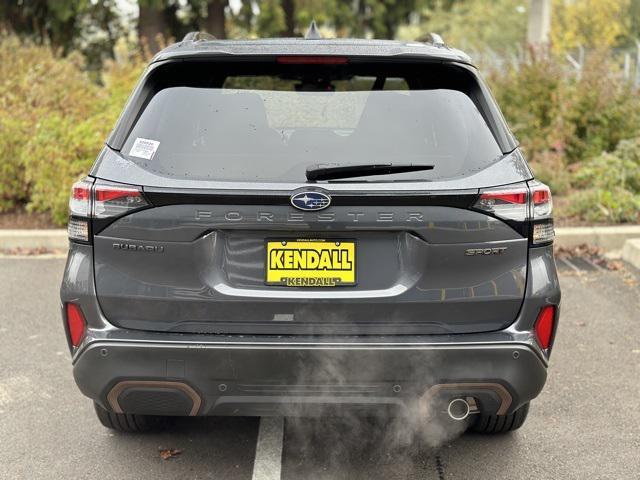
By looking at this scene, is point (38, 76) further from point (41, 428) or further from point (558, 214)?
point (41, 428)

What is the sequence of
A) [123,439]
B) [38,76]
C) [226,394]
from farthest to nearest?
[38,76] < [123,439] < [226,394]

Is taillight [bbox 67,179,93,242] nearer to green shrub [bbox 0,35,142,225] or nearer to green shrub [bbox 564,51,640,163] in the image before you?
green shrub [bbox 0,35,142,225]

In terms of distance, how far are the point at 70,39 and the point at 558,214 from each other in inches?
610

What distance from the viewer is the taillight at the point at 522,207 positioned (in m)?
3.26

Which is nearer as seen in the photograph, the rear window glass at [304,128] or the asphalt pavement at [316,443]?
the rear window glass at [304,128]

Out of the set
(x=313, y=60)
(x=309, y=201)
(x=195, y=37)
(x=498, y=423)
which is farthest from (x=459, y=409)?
(x=195, y=37)

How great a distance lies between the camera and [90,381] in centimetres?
332

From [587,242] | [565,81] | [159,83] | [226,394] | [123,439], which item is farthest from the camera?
[565,81]

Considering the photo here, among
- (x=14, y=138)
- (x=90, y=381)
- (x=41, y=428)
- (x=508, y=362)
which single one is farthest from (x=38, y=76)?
(x=508, y=362)

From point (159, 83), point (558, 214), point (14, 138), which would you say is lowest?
point (558, 214)

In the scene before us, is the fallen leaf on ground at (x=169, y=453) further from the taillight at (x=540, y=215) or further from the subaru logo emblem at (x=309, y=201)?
the taillight at (x=540, y=215)

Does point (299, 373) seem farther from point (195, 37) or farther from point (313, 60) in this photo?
point (195, 37)

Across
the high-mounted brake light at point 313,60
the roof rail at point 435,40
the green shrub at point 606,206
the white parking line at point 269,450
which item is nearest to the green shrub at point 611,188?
the green shrub at point 606,206

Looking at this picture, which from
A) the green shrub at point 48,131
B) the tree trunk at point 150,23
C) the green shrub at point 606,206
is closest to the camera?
the green shrub at point 606,206
